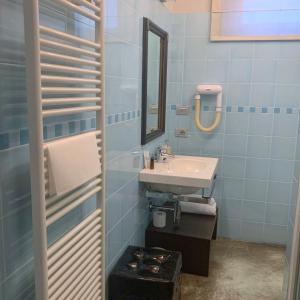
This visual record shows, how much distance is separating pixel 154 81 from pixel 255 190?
4.92 ft

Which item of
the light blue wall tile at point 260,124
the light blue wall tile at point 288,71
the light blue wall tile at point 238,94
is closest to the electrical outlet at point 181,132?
the light blue wall tile at point 238,94

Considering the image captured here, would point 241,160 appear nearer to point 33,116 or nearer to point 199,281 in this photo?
point 199,281

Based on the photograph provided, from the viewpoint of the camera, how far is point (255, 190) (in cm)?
351

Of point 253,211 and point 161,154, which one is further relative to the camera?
point 253,211

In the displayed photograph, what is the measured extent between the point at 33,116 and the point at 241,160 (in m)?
2.73

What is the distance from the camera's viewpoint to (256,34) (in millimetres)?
3244

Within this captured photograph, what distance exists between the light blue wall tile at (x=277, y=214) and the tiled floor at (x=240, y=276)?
0.25 metres

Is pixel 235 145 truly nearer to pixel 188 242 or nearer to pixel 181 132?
pixel 181 132

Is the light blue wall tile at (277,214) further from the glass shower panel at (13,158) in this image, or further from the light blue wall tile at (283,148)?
the glass shower panel at (13,158)

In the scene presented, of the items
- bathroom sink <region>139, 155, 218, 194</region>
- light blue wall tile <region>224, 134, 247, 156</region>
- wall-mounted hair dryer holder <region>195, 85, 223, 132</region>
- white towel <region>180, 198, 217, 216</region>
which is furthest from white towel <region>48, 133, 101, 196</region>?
light blue wall tile <region>224, 134, 247, 156</region>

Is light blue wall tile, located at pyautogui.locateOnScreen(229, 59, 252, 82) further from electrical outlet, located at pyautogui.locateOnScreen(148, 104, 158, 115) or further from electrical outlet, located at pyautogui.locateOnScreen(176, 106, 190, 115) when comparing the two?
electrical outlet, located at pyautogui.locateOnScreen(148, 104, 158, 115)

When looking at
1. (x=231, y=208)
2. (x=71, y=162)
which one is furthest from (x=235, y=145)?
(x=71, y=162)

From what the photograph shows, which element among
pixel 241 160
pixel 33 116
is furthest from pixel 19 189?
pixel 241 160

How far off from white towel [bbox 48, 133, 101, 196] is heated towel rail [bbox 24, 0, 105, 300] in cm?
3
